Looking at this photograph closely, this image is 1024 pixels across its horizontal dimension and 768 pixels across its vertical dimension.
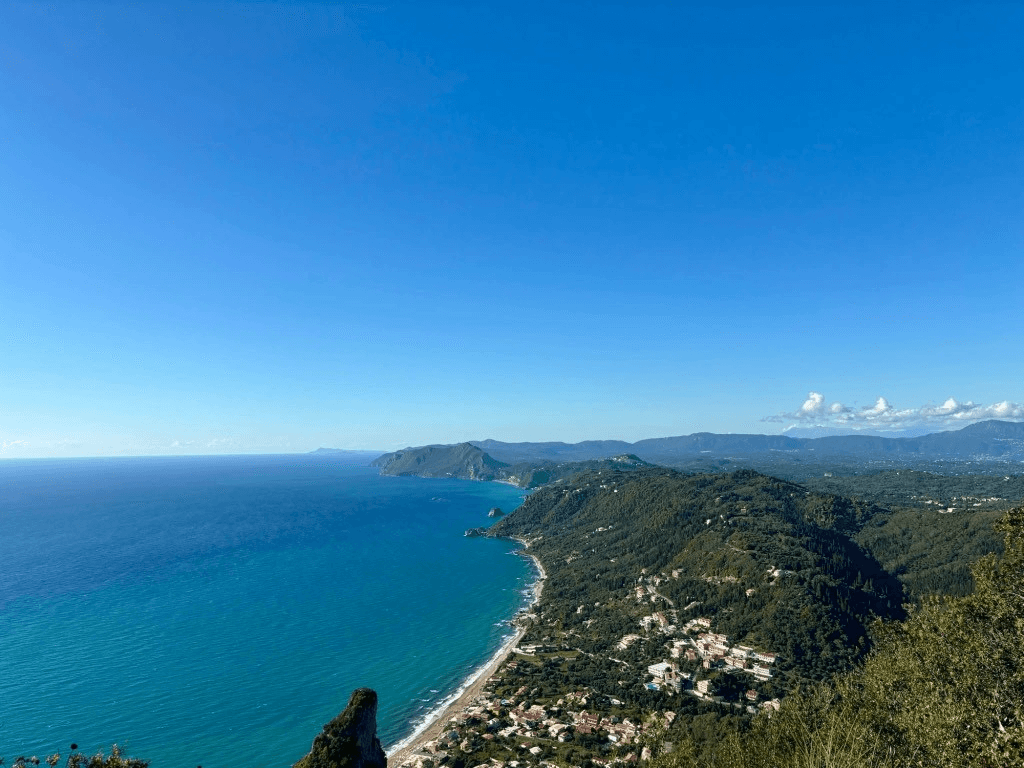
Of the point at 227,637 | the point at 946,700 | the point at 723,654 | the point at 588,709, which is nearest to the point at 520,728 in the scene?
the point at 588,709

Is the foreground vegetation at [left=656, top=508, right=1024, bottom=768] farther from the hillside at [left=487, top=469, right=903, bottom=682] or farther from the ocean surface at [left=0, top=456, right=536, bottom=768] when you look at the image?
the ocean surface at [left=0, top=456, right=536, bottom=768]

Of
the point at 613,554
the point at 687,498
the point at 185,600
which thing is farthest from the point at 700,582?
the point at 185,600

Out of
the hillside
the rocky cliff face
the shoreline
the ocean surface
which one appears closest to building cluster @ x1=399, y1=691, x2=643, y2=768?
the shoreline

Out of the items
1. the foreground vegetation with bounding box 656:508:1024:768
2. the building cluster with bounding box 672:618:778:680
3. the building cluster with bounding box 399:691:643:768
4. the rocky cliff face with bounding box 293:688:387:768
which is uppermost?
the foreground vegetation with bounding box 656:508:1024:768

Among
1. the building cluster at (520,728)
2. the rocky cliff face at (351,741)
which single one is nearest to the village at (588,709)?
the building cluster at (520,728)

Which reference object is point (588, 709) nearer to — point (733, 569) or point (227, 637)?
point (733, 569)

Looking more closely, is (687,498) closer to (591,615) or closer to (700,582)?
(700,582)
